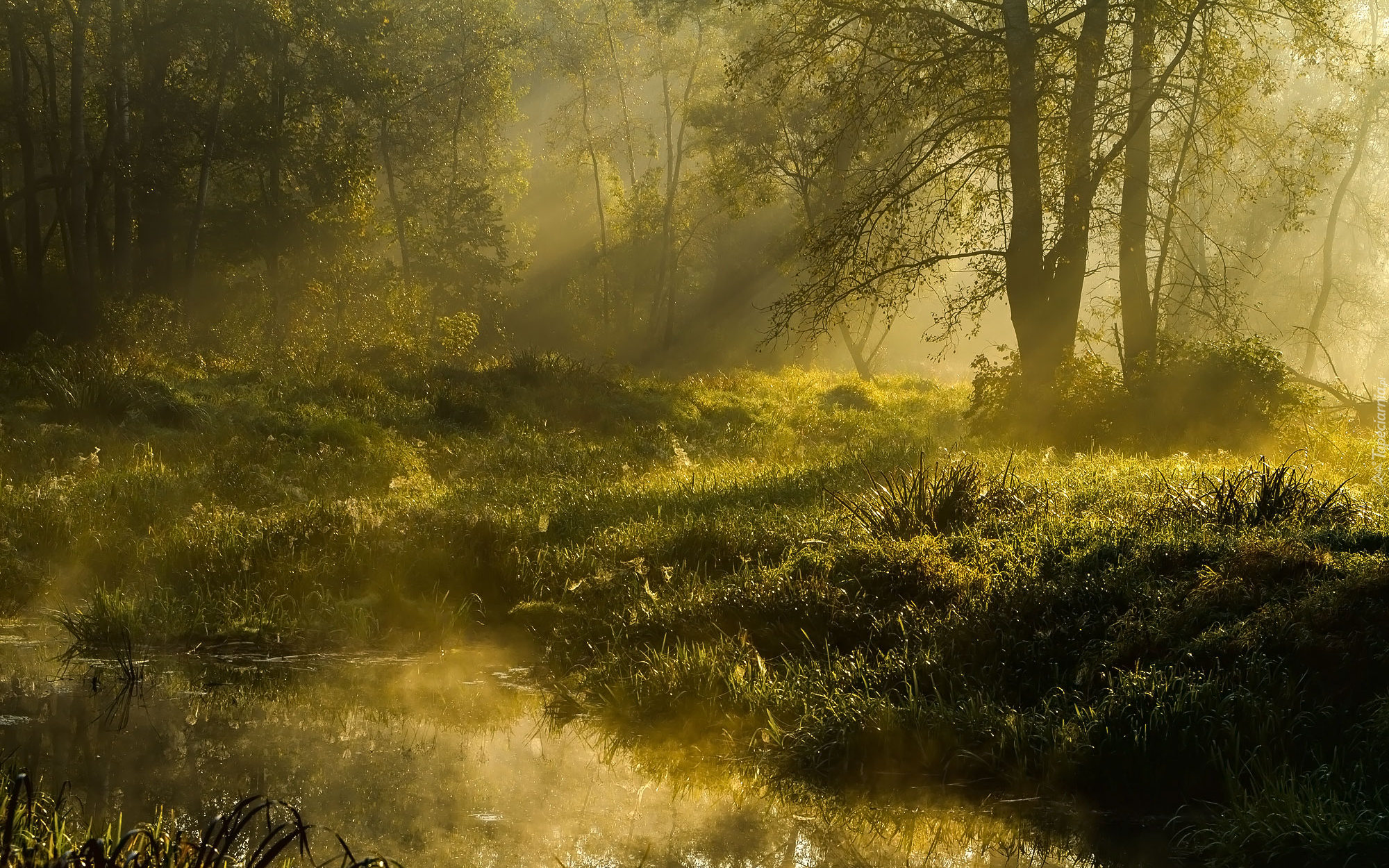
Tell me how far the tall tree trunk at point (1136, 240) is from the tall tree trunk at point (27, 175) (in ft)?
62.8

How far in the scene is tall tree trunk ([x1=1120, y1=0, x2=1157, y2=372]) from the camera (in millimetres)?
18781

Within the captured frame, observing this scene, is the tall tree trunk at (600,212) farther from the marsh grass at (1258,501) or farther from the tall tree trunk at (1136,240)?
the marsh grass at (1258,501)

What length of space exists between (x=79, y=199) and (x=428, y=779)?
19927 mm

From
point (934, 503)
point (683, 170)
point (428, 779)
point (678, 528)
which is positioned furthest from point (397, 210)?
point (428, 779)

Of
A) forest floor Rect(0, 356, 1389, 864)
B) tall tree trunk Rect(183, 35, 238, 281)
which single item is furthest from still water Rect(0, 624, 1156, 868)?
tall tree trunk Rect(183, 35, 238, 281)

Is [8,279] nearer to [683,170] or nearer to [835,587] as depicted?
[835,587]

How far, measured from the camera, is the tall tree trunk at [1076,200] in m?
17.0

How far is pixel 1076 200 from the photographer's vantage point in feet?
56.3

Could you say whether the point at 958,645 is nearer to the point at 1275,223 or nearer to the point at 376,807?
the point at 376,807

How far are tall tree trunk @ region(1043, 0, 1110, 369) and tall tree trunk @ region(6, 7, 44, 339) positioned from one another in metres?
18.0

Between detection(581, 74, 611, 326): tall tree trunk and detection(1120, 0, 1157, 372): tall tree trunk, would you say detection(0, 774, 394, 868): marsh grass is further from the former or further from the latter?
detection(581, 74, 611, 326): tall tree trunk

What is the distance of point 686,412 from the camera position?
2350 centimetres

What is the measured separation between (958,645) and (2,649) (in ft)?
19.1

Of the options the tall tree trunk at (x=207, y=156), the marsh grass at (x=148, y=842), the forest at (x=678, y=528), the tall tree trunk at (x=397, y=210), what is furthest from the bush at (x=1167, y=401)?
the tall tree trunk at (x=397, y=210)
